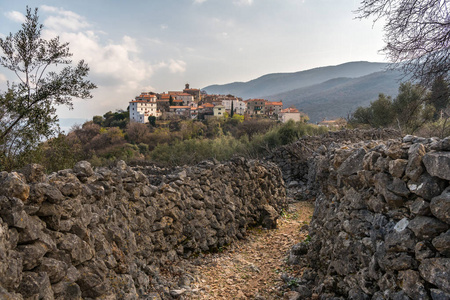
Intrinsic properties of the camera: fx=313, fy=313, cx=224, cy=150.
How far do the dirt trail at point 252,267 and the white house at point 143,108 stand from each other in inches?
2475

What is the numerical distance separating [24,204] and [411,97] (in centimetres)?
3197

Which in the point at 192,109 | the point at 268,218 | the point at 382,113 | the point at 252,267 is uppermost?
the point at 192,109

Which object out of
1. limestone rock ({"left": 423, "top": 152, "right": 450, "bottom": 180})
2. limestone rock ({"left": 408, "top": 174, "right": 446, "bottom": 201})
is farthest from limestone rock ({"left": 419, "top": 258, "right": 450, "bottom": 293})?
limestone rock ({"left": 423, "top": 152, "right": 450, "bottom": 180})

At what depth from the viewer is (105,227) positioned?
4211 millimetres

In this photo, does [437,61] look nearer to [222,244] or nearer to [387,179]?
[387,179]

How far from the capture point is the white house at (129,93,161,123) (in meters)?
69.5

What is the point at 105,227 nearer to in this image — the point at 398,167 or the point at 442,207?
the point at 398,167

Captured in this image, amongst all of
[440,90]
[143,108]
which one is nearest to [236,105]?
[143,108]

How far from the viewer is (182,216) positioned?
637cm

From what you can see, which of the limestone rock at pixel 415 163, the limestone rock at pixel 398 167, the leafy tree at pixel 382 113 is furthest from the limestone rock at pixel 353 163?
the leafy tree at pixel 382 113

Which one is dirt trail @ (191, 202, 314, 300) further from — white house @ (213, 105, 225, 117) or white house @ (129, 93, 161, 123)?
white house @ (213, 105, 225, 117)

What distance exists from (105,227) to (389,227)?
3498mm

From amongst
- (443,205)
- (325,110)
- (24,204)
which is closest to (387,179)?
(443,205)

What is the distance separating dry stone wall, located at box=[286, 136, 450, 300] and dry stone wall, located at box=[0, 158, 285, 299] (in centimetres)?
246
